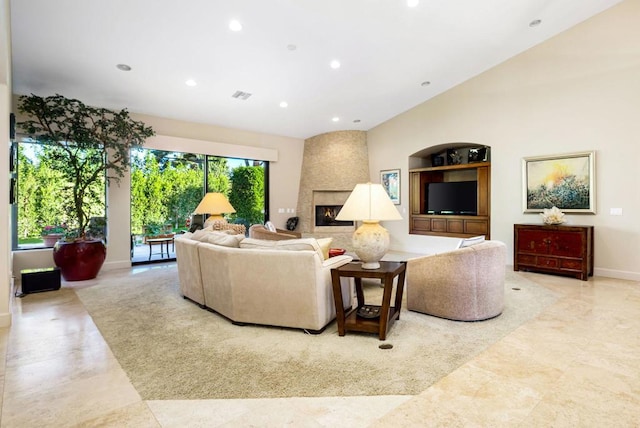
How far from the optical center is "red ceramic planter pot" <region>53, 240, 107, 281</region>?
505cm

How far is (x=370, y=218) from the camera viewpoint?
312 cm

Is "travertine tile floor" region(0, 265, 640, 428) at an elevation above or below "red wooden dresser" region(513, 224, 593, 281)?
below

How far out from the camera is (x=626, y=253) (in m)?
5.11

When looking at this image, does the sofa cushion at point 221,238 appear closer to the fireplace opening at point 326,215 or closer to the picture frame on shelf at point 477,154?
the fireplace opening at point 326,215

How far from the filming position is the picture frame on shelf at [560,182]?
536 cm

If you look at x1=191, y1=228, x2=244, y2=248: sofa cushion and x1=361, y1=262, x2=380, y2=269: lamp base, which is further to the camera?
x1=191, y1=228, x2=244, y2=248: sofa cushion

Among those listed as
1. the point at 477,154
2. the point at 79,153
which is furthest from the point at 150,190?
the point at 477,154

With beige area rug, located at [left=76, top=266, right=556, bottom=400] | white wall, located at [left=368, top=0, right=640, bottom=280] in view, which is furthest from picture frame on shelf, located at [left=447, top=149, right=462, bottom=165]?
beige area rug, located at [left=76, top=266, right=556, bottom=400]

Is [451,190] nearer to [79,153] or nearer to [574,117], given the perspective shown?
[574,117]

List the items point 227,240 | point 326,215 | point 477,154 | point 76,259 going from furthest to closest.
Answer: point 326,215
point 477,154
point 76,259
point 227,240

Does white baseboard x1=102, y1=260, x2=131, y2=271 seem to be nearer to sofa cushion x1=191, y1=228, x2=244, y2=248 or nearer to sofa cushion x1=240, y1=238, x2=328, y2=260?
sofa cushion x1=191, y1=228, x2=244, y2=248

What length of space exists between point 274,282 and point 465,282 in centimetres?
183

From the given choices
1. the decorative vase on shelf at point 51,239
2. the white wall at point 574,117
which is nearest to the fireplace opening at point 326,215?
the white wall at point 574,117

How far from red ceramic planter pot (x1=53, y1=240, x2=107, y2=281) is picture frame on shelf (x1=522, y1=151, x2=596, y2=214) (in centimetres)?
730
